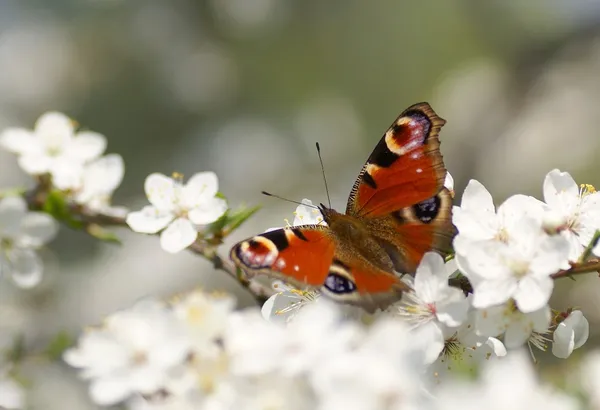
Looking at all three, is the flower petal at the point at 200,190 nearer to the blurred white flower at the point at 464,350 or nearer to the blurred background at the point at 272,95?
the blurred white flower at the point at 464,350

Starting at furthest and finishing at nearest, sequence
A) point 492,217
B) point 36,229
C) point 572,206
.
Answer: point 36,229 → point 572,206 → point 492,217

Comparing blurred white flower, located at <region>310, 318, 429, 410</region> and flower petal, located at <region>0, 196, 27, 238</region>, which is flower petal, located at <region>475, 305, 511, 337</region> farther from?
flower petal, located at <region>0, 196, 27, 238</region>

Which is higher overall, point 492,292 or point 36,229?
point 492,292

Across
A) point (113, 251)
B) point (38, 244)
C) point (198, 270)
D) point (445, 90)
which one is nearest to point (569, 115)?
point (445, 90)

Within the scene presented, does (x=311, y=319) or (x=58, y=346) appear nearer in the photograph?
(x=311, y=319)

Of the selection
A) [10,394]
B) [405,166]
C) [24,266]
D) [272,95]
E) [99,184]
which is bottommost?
[272,95]

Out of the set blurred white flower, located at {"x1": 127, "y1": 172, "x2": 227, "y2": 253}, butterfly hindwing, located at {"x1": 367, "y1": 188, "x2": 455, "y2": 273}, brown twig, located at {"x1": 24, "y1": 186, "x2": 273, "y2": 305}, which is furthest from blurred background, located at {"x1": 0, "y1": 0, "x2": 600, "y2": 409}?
butterfly hindwing, located at {"x1": 367, "y1": 188, "x2": 455, "y2": 273}

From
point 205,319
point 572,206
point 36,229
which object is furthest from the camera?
point 36,229

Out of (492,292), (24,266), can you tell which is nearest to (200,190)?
(24,266)

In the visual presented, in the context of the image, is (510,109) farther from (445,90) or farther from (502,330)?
(502,330)

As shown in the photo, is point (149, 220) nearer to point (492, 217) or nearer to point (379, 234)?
point (379, 234)
